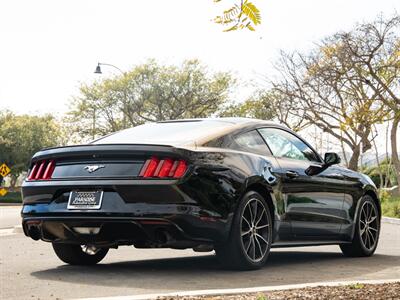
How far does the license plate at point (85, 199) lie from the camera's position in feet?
23.5

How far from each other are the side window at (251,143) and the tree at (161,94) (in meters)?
49.5

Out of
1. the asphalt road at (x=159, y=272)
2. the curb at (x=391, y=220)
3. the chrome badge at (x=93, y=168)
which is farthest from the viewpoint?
the curb at (x=391, y=220)

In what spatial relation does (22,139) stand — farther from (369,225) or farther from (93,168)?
(93,168)

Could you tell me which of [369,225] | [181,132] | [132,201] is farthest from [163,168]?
[369,225]

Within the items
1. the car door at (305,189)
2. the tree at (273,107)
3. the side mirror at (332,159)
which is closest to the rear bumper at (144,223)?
the car door at (305,189)

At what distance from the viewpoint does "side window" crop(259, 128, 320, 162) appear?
8453 mm

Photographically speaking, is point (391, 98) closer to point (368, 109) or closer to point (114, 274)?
point (368, 109)

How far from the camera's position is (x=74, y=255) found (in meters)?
8.33

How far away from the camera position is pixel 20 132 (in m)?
82.1

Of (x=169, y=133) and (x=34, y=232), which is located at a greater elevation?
(x=169, y=133)

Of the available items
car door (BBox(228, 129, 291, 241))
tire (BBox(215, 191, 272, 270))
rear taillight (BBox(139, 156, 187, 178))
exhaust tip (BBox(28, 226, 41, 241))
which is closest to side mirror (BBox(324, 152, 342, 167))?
car door (BBox(228, 129, 291, 241))

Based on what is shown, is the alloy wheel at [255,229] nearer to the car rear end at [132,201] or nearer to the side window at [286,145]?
the car rear end at [132,201]

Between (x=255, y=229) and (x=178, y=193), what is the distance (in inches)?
41.5

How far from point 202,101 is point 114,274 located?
51.5 meters
